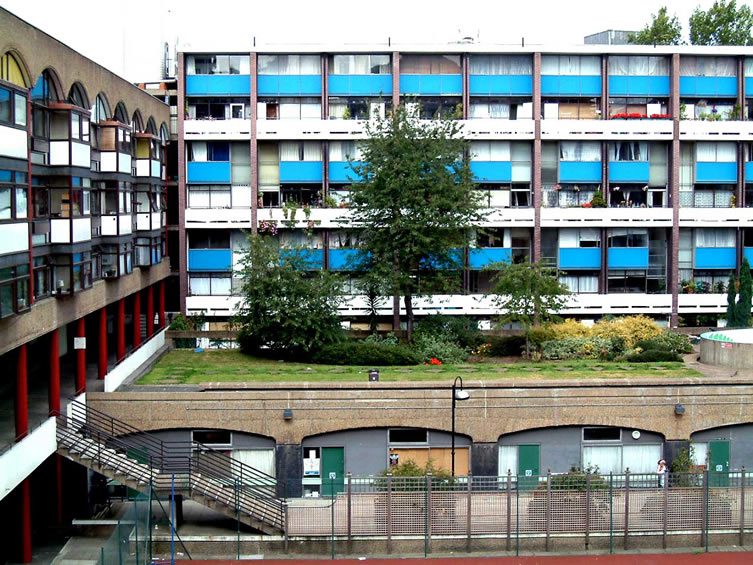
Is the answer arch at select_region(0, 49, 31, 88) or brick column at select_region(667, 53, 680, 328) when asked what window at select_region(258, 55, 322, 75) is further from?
arch at select_region(0, 49, 31, 88)

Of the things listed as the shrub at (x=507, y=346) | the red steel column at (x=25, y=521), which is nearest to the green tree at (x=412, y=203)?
the shrub at (x=507, y=346)

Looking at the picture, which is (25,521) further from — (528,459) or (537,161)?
(537,161)

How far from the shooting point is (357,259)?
50906mm

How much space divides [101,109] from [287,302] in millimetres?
10635

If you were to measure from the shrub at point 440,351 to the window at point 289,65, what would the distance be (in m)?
16.9

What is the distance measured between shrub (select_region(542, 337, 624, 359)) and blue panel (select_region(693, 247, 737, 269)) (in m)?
13.2

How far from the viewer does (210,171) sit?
55125 mm

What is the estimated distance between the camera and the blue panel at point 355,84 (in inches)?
2174

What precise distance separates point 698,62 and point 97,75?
33653 millimetres

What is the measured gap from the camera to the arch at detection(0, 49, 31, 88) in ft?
90.7

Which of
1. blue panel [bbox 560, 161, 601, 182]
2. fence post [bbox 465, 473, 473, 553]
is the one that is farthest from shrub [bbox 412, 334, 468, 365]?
blue panel [bbox 560, 161, 601, 182]

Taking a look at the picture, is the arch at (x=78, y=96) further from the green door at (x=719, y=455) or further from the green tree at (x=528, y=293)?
the green door at (x=719, y=455)

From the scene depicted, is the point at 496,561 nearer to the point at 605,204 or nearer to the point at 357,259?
the point at 357,259

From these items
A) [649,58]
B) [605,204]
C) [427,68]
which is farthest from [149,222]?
[649,58]
